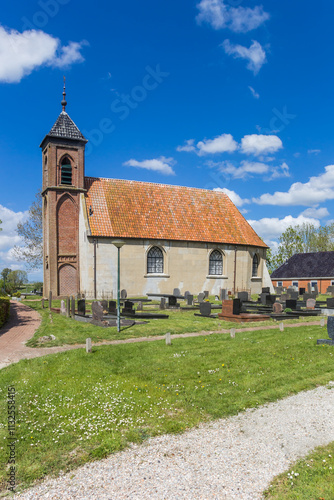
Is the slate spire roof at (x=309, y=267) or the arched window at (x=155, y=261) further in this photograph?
the slate spire roof at (x=309, y=267)

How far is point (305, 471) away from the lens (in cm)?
486

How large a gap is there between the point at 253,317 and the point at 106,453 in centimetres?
1419

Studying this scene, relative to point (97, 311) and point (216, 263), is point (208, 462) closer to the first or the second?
point (97, 311)


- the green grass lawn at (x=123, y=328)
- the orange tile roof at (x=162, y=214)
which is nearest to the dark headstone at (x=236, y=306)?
the green grass lawn at (x=123, y=328)

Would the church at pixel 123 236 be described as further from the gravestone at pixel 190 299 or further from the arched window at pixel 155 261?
the gravestone at pixel 190 299

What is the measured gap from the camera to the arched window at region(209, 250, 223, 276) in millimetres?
34281

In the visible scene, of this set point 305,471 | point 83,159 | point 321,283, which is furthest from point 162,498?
point 321,283

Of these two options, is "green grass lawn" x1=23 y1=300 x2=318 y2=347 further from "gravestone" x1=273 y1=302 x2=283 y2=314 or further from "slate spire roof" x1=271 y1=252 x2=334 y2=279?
"slate spire roof" x1=271 y1=252 x2=334 y2=279

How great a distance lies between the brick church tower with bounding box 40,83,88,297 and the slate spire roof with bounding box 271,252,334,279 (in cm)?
3050

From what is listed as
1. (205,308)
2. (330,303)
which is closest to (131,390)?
(205,308)

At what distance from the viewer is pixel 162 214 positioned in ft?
109

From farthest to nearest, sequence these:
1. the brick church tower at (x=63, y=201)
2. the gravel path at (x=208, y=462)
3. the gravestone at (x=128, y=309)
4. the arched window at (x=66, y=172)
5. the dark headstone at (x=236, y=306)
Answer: the arched window at (x=66, y=172) → the brick church tower at (x=63, y=201) → the gravestone at (x=128, y=309) → the dark headstone at (x=236, y=306) → the gravel path at (x=208, y=462)

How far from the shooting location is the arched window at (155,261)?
31.7 m

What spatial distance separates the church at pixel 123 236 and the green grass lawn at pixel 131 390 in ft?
58.7
